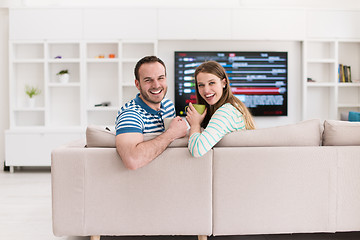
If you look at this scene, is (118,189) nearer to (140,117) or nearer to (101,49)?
(140,117)

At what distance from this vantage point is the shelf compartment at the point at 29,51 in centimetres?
531

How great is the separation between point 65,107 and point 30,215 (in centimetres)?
272

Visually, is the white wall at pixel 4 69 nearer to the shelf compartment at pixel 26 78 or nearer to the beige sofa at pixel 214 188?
the shelf compartment at pixel 26 78

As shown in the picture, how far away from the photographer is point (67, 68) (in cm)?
539

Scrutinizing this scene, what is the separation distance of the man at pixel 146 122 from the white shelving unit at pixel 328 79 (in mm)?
3749

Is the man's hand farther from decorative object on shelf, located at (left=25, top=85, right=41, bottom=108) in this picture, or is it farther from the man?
decorative object on shelf, located at (left=25, top=85, right=41, bottom=108)

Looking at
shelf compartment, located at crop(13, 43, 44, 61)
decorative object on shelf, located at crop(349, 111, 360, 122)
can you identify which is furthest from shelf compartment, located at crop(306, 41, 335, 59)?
shelf compartment, located at crop(13, 43, 44, 61)

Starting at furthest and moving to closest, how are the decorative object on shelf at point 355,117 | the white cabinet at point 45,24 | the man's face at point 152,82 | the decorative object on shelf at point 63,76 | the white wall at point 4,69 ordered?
the white wall at point 4,69
the decorative object on shelf at point 63,76
the white cabinet at point 45,24
the decorative object on shelf at point 355,117
the man's face at point 152,82

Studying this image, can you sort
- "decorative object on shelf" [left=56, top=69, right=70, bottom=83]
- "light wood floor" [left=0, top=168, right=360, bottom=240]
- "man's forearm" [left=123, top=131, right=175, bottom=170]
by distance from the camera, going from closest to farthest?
"man's forearm" [left=123, top=131, right=175, bottom=170]
"light wood floor" [left=0, top=168, right=360, bottom=240]
"decorative object on shelf" [left=56, top=69, right=70, bottom=83]

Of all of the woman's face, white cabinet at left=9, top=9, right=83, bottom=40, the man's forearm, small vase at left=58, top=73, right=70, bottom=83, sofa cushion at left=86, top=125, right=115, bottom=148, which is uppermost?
white cabinet at left=9, top=9, right=83, bottom=40

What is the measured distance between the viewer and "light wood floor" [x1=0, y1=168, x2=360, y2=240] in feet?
7.86

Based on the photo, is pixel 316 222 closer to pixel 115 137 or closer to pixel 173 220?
pixel 173 220

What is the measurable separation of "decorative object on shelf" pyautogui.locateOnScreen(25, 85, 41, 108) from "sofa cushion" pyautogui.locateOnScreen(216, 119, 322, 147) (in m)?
3.88

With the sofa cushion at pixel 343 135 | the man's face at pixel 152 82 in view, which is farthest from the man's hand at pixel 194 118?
the sofa cushion at pixel 343 135
